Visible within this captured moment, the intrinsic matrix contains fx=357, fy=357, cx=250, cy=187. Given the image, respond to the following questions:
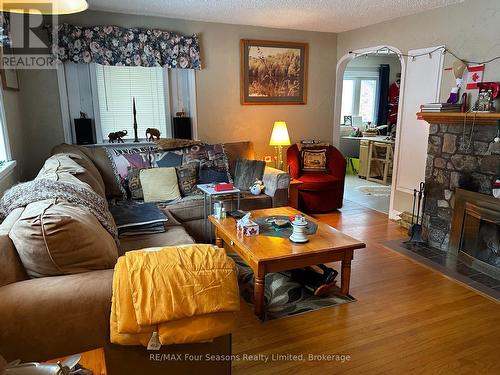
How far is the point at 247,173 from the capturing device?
154 inches

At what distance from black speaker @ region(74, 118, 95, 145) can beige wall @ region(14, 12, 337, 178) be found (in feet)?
0.59

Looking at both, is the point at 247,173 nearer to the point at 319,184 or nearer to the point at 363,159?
the point at 319,184

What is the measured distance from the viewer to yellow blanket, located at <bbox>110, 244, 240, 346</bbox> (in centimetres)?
118

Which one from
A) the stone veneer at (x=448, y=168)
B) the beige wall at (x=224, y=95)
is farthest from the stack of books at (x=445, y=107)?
the beige wall at (x=224, y=95)

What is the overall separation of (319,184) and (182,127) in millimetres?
1814

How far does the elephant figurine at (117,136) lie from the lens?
389 cm

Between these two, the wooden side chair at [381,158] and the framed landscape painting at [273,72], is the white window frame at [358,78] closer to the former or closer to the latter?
the wooden side chair at [381,158]

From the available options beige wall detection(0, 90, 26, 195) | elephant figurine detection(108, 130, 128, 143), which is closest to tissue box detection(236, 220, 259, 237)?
beige wall detection(0, 90, 26, 195)

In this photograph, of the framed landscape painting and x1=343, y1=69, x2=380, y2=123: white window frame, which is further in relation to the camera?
x1=343, y1=69, x2=380, y2=123: white window frame

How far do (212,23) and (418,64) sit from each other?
234 cm

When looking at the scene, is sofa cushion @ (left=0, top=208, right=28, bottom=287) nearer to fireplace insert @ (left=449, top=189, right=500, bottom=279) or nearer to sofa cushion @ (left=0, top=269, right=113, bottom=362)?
sofa cushion @ (left=0, top=269, right=113, bottom=362)

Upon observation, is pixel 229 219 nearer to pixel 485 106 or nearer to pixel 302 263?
pixel 302 263

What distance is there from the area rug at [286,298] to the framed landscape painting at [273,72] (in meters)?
2.56

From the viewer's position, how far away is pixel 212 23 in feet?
13.7
